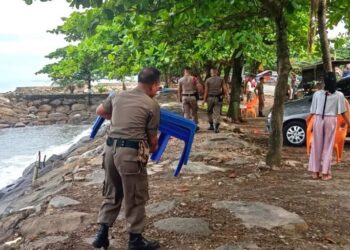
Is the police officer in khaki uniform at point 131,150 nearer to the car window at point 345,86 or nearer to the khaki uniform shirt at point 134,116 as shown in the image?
the khaki uniform shirt at point 134,116

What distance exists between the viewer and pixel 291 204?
650cm

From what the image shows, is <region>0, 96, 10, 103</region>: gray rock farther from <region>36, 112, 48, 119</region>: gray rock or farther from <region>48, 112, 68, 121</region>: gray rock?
<region>48, 112, 68, 121</region>: gray rock

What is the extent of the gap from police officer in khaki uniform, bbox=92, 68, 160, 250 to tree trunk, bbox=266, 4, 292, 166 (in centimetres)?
431

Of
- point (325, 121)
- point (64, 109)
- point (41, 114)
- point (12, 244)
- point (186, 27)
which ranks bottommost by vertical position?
point (41, 114)

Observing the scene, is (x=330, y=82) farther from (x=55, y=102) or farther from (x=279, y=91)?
(x=55, y=102)

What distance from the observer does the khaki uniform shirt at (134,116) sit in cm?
453

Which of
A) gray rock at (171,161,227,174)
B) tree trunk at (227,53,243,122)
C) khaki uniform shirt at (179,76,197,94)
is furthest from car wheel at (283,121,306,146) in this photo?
tree trunk at (227,53,243,122)

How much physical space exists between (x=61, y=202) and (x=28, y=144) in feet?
69.9

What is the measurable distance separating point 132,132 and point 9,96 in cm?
3863

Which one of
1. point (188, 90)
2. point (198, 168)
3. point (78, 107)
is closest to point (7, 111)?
point (78, 107)

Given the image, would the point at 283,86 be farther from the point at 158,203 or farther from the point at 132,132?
the point at 132,132

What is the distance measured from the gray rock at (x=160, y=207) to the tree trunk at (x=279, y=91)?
113 inches

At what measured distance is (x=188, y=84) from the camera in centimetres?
1298

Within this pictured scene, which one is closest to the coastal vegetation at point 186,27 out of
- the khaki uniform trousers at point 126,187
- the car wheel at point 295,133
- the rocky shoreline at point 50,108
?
the khaki uniform trousers at point 126,187
